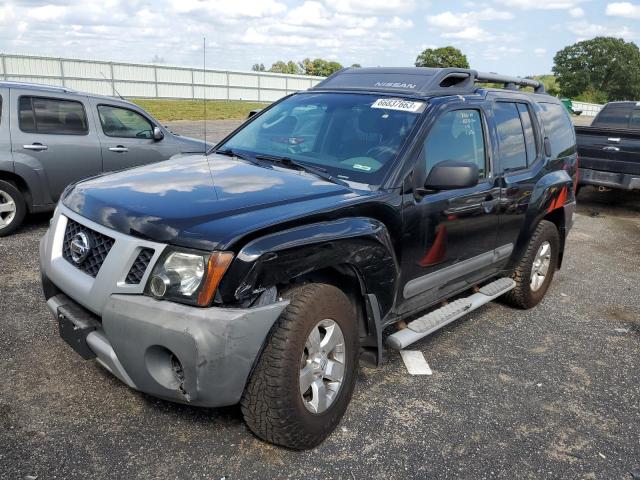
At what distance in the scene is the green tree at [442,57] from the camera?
6367 cm

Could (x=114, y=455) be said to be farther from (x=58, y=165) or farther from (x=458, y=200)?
(x=58, y=165)

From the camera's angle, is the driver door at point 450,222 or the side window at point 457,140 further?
the side window at point 457,140

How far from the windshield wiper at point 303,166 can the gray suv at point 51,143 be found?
383cm

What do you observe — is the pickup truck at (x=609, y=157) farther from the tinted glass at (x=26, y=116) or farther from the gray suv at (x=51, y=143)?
the tinted glass at (x=26, y=116)

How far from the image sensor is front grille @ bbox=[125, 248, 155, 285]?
2.57 meters

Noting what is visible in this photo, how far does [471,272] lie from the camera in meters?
4.22

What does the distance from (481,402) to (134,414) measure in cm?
203

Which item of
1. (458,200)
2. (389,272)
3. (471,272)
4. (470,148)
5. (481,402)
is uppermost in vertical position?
(470,148)

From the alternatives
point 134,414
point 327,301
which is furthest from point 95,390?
point 327,301

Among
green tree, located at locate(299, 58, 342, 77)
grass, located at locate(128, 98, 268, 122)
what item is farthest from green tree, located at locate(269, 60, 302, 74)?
grass, located at locate(128, 98, 268, 122)

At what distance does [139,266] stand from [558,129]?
A: 4337 mm

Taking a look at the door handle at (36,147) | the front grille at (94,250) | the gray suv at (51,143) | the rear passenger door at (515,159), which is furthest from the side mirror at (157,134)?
the front grille at (94,250)

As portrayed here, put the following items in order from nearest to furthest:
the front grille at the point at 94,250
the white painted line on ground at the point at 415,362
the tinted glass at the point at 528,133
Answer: the front grille at the point at 94,250 → the white painted line on ground at the point at 415,362 → the tinted glass at the point at 528,133

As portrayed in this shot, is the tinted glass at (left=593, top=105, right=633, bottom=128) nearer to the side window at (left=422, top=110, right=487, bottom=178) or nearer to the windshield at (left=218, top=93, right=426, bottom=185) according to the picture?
the side window at (left=422, top=110, right=487, bottom=178)
